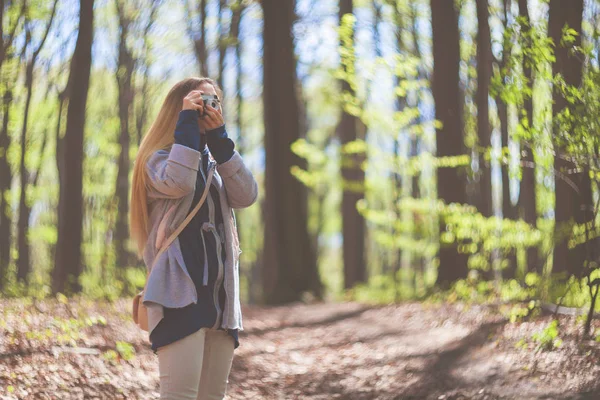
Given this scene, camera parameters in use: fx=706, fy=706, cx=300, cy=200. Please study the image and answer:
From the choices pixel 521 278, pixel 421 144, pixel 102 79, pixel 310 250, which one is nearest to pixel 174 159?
pixel 521 278

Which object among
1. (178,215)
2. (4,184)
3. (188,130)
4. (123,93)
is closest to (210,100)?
(188,130)

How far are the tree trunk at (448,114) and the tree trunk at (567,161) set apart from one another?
143 inches

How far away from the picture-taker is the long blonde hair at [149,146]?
3.45m

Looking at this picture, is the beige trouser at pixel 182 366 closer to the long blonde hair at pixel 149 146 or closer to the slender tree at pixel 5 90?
the long blonde hair at pixel 149 146

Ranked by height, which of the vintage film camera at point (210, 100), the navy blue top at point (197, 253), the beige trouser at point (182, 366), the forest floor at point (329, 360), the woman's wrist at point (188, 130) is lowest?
the forest floor at point (329, 360)

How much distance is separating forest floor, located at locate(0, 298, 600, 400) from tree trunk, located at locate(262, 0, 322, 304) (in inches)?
201

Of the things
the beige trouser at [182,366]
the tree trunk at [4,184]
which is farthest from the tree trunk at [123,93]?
the beige trouser at [182,366]

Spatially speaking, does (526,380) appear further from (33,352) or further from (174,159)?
(33,352)

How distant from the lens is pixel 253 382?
257 inches

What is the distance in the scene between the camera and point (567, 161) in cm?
695

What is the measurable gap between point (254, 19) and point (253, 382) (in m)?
14.3

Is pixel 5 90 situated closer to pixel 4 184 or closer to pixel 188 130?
pixel 4 184

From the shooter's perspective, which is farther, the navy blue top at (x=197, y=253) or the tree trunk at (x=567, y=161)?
the tree trunk at (x=567, y=161)

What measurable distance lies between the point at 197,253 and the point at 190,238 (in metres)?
0.08
